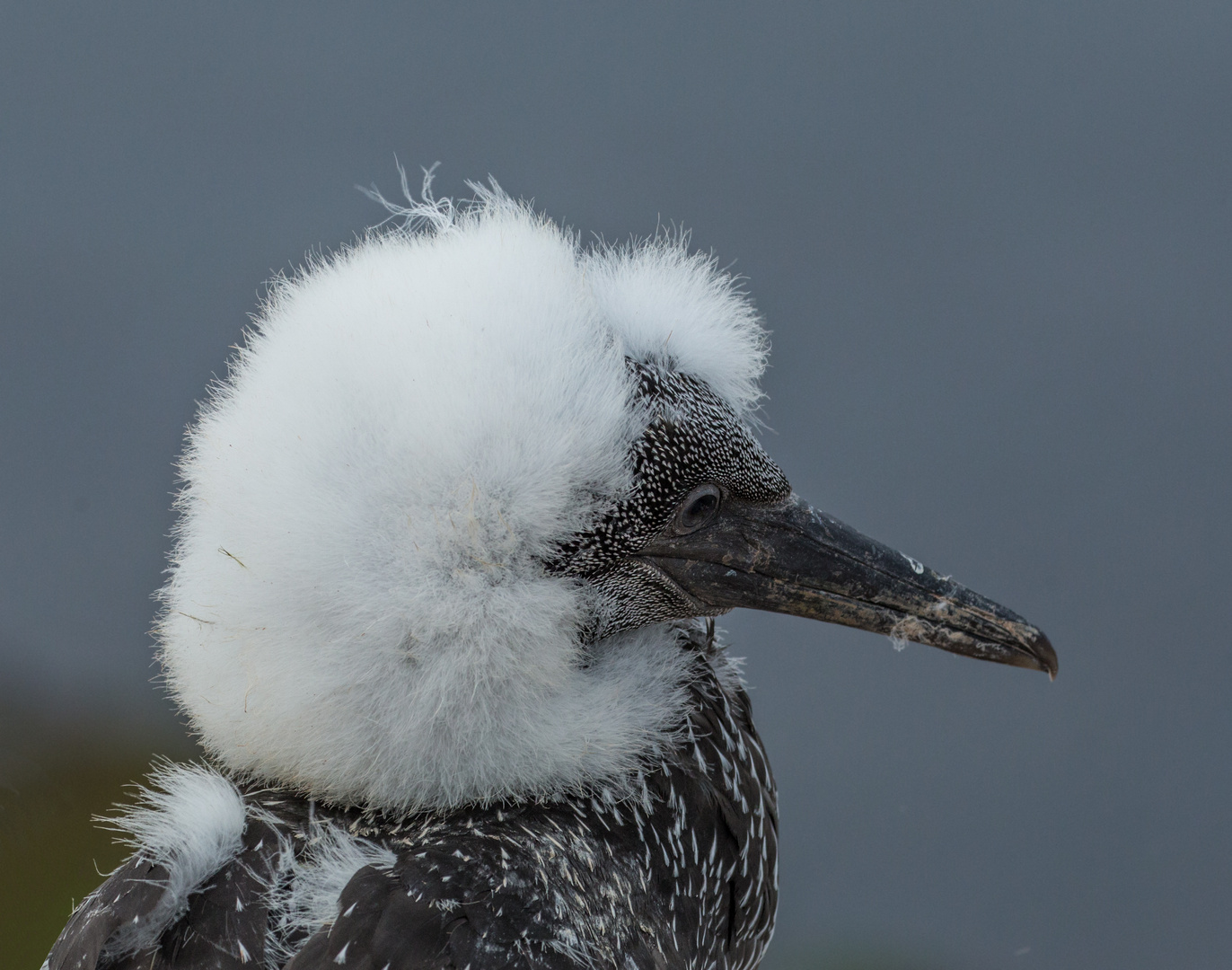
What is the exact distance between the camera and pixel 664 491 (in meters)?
1.03

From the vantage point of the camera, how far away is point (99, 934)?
0.91 meters

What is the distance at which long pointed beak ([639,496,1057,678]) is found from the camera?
3.65 feet

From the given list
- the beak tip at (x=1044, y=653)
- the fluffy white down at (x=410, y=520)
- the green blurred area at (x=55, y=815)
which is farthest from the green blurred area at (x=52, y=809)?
the beak tip at (x=1044, y=653)

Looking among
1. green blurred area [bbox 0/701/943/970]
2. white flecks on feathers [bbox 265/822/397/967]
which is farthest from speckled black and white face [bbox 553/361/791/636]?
green blurred area [bbox 0/701/943/970]

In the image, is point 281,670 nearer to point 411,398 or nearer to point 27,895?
point 411,398

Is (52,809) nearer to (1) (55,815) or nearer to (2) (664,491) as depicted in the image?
(1) (55,815)

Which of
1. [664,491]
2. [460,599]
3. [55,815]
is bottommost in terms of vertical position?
[55,815]

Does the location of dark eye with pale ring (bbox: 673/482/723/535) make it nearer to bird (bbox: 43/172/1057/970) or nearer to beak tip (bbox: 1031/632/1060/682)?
bird (bbox: 43/172/1057/970)

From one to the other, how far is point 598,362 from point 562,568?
181mm

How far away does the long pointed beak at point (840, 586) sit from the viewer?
1113 millimetres

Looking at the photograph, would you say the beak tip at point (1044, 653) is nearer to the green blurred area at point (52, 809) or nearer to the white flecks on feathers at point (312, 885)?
the white flecks on feathers at point (312, 885)

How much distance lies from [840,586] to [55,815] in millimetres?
1472

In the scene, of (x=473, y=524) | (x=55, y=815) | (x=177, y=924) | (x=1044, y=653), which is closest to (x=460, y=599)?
(x=473, y=524)

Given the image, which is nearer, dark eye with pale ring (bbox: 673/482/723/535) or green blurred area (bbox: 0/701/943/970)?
dark eye with pale ring (bbox: 673/482/723/535)
